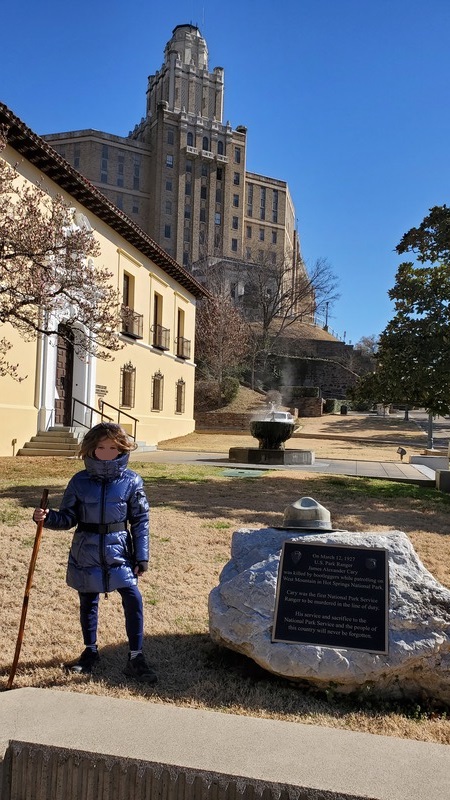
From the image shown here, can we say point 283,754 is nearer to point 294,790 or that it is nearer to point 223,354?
point 294,790

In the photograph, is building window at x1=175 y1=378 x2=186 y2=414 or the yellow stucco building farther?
building window at x1=175 y1=378 x2=186 y2=414

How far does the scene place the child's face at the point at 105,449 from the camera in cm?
344

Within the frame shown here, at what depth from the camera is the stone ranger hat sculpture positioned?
364cm

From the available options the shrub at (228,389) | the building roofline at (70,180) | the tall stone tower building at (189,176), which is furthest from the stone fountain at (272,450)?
the tall stone tower building at (189,176)

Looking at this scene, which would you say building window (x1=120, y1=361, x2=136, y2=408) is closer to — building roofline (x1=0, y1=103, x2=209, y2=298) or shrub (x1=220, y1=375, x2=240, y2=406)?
building roofline (x1=0, y1=103, x2=209, y2=298)

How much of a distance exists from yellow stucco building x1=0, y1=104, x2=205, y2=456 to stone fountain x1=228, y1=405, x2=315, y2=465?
4474 millimetres

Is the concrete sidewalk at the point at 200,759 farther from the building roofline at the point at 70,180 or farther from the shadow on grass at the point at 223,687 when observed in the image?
the building roofline at the point at 70,180

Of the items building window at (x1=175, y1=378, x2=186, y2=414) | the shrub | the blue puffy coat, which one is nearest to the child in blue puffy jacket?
the blue puffy coat

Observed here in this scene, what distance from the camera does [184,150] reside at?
7169cm

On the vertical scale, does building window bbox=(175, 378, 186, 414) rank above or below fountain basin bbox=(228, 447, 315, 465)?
above

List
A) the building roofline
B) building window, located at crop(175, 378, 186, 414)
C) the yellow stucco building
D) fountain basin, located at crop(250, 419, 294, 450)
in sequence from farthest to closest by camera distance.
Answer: building window, located at crop(175, 378, 186, 414) → fountain basin, located at crop(250, 419, 294, 450) → the yellow stucco building → the building roofline

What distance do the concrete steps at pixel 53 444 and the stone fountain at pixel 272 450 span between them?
402 centimetres

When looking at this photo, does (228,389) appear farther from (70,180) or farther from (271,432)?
(70,180)

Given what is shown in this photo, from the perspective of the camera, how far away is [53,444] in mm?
16094
